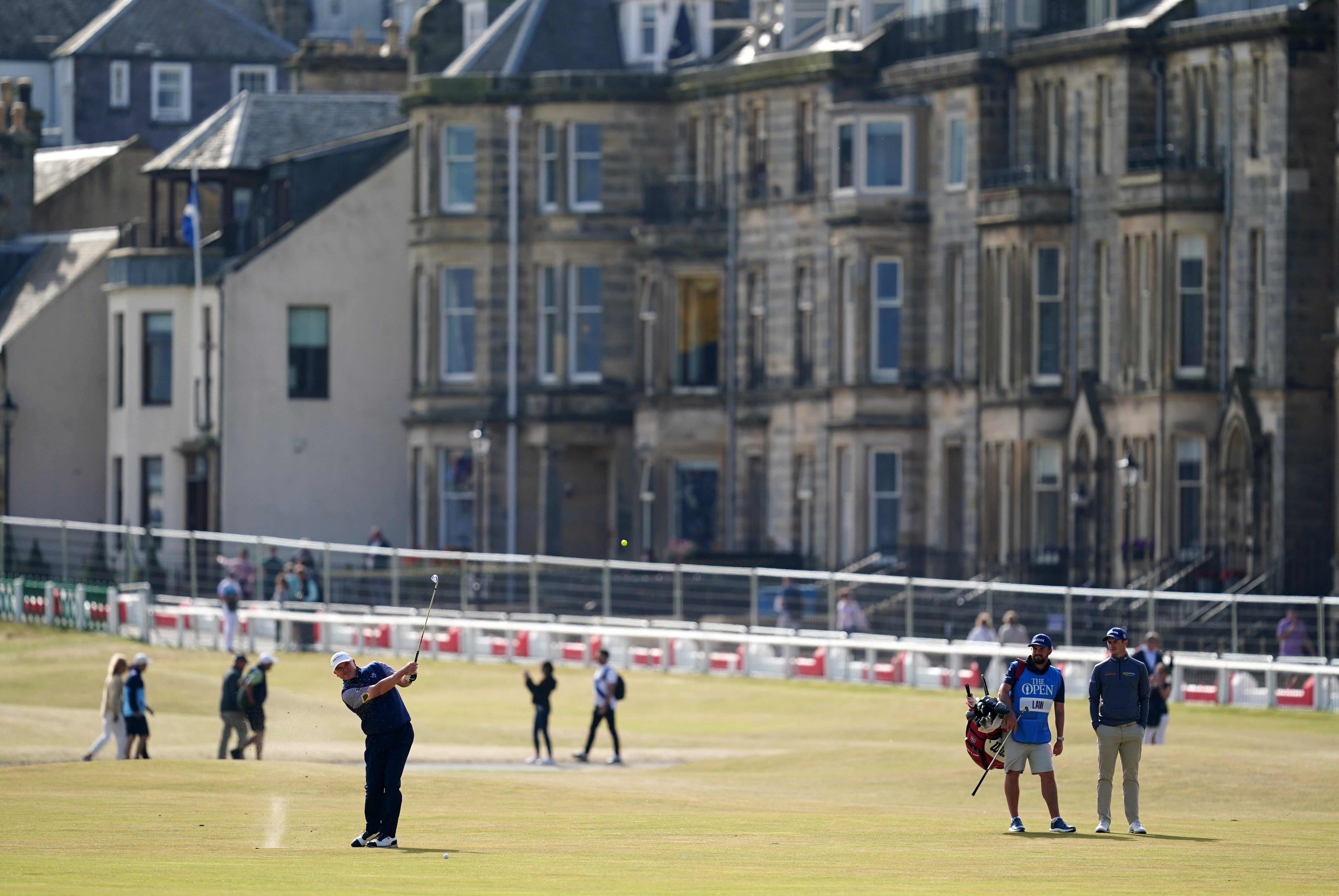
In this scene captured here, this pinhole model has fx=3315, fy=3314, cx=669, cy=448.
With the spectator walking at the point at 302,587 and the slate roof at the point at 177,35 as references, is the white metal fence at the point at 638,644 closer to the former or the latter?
the spectator walking at the point at 302,587

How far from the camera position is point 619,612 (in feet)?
194

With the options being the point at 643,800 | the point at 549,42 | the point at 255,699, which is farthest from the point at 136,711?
the point at 549,42

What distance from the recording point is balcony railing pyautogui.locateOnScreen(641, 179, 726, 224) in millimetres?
69938

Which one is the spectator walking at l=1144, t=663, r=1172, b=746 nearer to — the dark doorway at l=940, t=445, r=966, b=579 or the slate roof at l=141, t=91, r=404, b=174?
the dark doorway at l=940, t=445, r=966, b=579

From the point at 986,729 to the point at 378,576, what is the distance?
35.2 metres

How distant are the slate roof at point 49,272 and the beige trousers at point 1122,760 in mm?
54724

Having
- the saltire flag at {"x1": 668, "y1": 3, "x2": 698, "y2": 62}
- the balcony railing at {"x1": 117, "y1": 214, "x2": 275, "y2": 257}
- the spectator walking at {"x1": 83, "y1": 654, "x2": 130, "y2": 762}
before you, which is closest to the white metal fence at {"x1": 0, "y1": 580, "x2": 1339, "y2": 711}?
the spectator walking at {"x1": 83, "y1": 654, "x2": 130, "y2": 762}

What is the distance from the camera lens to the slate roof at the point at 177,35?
99438mm

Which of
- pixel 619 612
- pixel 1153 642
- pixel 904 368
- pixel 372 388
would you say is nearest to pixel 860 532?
pixel 904 368

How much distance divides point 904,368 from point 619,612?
977 cm

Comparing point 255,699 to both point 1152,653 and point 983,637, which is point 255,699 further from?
point 983,637

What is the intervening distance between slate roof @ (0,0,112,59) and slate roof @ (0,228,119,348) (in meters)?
20.8

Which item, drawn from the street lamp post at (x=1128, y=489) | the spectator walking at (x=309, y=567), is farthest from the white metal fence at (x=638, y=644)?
the street lamp post at (x=1128, y=489)

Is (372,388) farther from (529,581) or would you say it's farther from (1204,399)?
(1204,399)
